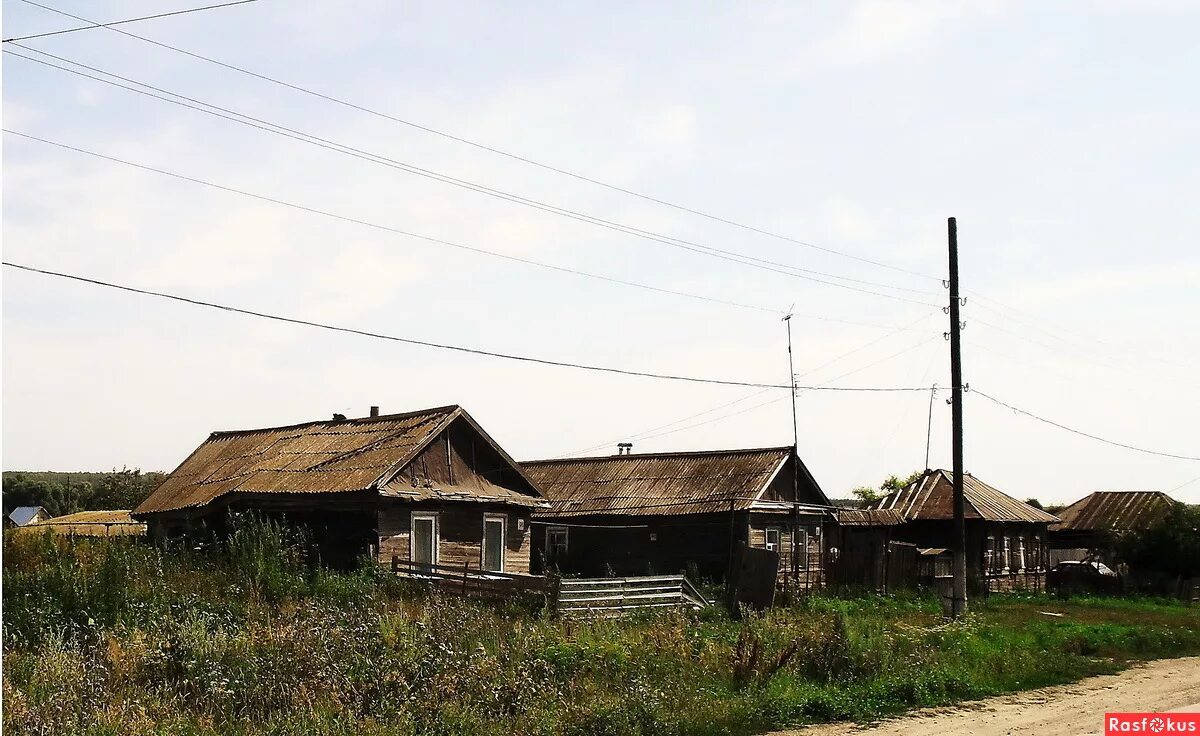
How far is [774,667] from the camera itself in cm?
1578

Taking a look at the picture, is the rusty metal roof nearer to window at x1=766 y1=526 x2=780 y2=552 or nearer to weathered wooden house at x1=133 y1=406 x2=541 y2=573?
window at x1=766 y1=526 x2=780 y2=552

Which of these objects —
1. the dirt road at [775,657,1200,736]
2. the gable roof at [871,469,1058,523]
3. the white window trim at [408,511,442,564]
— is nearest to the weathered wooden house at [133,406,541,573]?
the white window trim at [408,511,442,564]

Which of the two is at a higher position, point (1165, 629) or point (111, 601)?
point (111, 601)

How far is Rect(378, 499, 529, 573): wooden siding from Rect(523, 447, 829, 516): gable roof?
410 cm

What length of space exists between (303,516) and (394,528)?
8.37 feet

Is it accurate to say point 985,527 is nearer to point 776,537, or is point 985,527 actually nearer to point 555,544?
point 776,537

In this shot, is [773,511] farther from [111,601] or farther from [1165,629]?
[111,601]

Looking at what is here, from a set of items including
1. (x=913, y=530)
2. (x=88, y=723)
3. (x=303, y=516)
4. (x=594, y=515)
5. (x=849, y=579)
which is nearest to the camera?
(x=88, y=723)

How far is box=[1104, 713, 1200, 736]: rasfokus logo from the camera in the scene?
496 inches

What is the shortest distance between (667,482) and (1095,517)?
2620cm

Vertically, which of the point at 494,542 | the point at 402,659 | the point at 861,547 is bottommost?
the point at 861,547

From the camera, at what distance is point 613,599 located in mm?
22922

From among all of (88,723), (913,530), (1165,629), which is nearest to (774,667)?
(88,723)

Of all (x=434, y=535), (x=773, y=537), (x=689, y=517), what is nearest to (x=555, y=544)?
(x=689, y=517)
